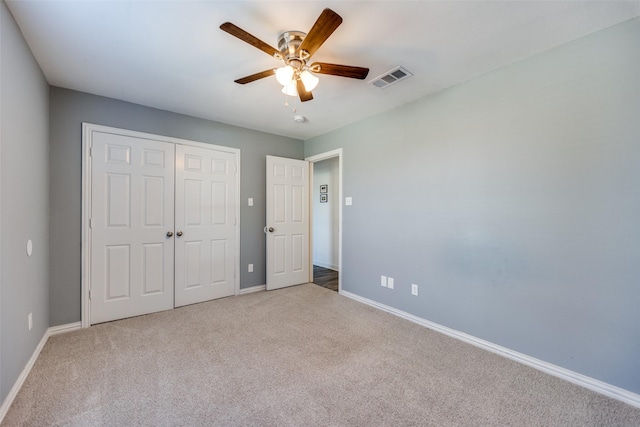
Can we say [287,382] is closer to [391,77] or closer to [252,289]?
[252,289]

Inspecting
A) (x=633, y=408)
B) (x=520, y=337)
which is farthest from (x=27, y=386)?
(x=633, y=408)

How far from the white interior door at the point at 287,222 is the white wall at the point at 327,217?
1.17 meters

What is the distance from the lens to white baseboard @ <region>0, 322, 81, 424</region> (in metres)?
1.60

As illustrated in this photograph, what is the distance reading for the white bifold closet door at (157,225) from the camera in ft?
9.45

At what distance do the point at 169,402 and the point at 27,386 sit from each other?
→ 1032mm

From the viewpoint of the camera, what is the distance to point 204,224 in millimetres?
3547

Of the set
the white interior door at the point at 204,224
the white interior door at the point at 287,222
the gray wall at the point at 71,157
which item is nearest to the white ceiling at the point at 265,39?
the gray wall at the point at 71,157

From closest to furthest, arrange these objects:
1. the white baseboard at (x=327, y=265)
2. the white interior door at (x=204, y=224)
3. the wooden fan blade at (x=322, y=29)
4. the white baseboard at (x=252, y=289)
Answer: the wooden fan blade at (x=322, y=29) < the white interior door at (x=204, y=224) < the white baseboard at (x=252, y=289) < the white baseboard at (x=327, y=265)

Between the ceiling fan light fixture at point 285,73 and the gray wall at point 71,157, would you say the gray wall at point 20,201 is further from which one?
the ceiling fan light fixture at point 285,73

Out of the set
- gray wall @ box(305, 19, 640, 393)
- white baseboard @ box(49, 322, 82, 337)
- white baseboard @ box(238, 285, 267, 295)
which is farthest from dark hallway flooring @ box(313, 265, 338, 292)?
white baseboard @ box(49, 322, 82, 337)

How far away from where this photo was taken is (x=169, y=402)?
5.58 feet

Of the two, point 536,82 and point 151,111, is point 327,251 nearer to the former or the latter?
point 151,111

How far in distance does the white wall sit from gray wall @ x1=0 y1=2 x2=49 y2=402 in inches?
160

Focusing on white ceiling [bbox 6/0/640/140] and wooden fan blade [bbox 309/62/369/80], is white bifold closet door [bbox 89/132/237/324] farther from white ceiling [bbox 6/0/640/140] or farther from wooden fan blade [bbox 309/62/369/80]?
wooden fan blade [bbox 309/62/369/80]
